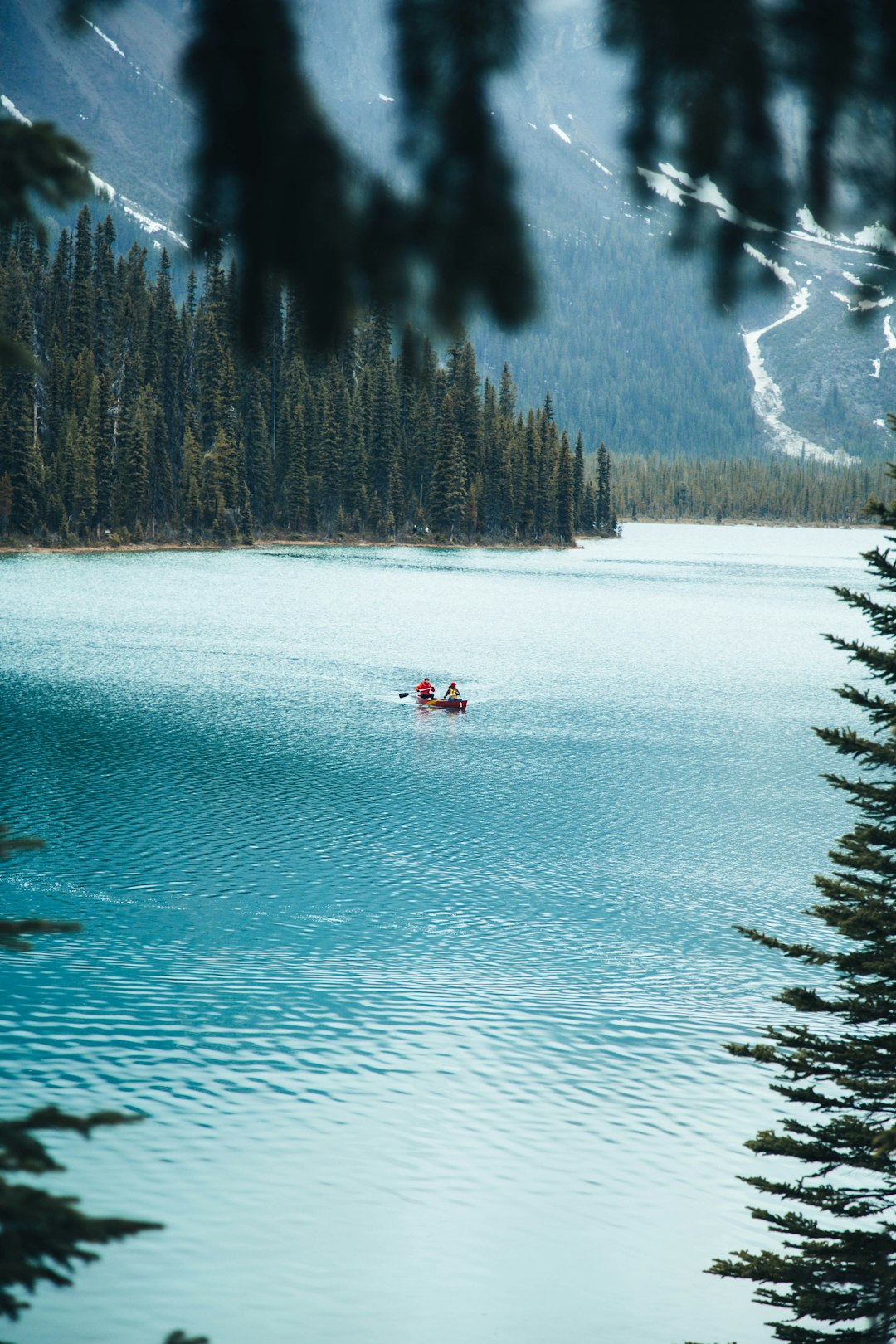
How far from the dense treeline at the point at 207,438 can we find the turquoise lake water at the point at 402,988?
2438 inches

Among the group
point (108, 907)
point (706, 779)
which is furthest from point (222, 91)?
point (706, 779)

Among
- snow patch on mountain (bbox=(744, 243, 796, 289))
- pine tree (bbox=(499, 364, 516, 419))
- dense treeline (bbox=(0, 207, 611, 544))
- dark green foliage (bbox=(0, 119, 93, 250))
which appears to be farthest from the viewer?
pine tree (bbox=(499, 364, 516, 419))

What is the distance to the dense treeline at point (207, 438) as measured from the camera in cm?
10488

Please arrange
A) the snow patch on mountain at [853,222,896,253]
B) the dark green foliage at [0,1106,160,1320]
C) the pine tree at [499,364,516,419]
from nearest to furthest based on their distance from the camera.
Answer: the snow patch on mountain at [853,222,896,253] → the dark green foliage at [0,1106,160,1320] → the pine tree at [499,364,516,419]

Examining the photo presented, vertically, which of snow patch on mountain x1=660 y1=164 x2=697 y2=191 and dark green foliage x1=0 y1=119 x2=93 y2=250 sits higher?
dark green foliage x1=0 y1=119 x2=93 y2=250

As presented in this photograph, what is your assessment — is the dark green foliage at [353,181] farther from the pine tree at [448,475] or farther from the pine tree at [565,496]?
the pine tree at [565,496]

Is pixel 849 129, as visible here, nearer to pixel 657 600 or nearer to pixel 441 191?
pixel 441 191

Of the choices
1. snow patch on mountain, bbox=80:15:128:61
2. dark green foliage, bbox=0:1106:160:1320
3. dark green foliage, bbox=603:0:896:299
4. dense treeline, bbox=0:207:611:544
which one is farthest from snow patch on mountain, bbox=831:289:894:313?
dense treeline, bbox=0:207:611:544

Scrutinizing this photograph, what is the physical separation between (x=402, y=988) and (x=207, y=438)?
4296 inches

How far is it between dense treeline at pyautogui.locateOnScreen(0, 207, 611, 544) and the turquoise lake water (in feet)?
203

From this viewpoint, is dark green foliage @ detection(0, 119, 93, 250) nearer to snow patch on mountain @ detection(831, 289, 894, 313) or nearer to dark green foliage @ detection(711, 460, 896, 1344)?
snow patch on mountain @ detection(831, 289, 894, 313)

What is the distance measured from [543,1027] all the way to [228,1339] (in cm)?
738

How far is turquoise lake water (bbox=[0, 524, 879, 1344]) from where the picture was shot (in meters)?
13.0

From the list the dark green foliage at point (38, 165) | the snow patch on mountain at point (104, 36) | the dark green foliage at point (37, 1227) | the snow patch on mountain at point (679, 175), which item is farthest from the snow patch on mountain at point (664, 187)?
the dark green foliage at point (37, 1227)
